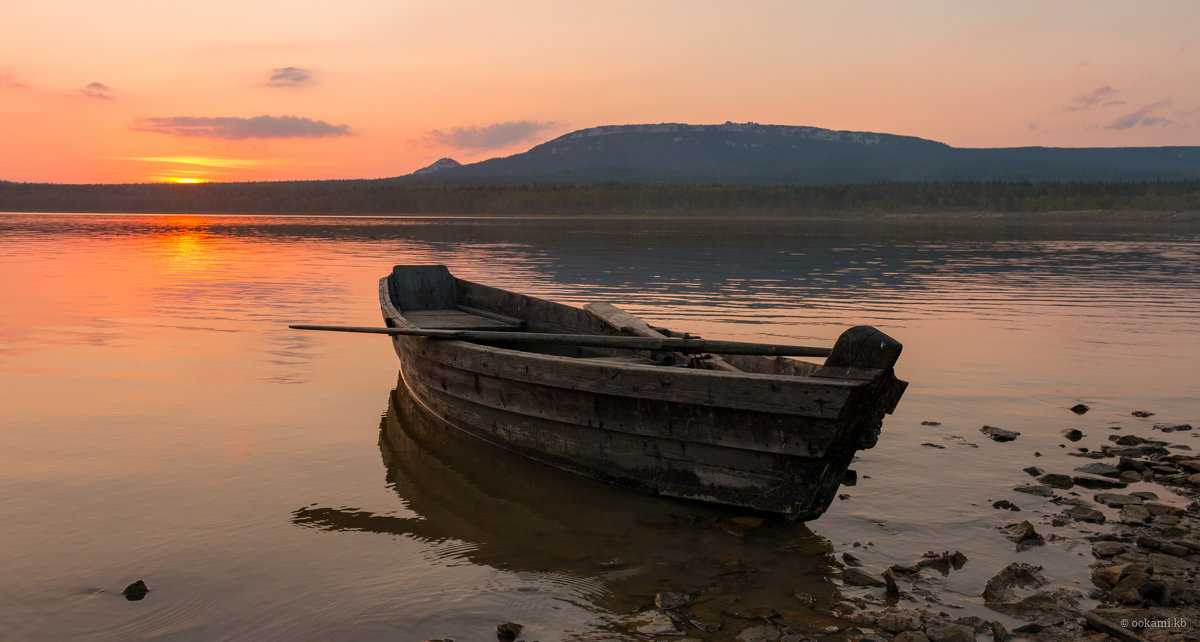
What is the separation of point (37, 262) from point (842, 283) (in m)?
28.8

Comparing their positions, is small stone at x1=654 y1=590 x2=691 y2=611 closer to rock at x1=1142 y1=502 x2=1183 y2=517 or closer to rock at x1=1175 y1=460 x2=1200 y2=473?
rock at x1=1142 y1=502 x2=1183 y2=517

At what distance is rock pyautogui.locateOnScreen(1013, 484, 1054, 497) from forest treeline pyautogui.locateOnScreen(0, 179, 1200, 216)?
106292mm

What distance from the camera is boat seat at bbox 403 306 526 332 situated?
39.9 ft

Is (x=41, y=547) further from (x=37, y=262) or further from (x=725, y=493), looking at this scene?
(x=37, y=262)

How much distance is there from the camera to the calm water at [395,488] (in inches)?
220

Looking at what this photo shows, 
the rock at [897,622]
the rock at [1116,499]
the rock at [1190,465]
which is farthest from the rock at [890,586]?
the rock at [1190,465]

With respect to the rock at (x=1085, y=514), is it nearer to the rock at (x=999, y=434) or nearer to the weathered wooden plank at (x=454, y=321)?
the rock at (x=999, y=434)

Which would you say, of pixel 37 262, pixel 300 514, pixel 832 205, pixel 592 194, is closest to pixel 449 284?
pixel 300 514

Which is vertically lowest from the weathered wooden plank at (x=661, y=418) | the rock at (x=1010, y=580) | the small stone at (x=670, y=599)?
the small stone at (x=670, y=599)

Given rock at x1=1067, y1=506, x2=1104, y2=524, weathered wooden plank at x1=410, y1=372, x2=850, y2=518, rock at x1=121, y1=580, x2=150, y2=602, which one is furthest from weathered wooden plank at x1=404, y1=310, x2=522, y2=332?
rock at x1=1067, y1=506, x2=1104, y2=524

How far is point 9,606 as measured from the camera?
213 inches

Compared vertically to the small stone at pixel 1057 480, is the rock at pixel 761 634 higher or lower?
lower

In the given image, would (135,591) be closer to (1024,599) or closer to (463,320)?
(1024,599)

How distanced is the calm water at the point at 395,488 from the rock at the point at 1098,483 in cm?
14
